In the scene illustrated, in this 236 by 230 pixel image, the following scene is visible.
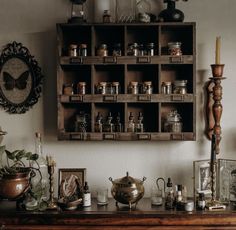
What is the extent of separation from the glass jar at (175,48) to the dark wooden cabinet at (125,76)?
2.0 inches

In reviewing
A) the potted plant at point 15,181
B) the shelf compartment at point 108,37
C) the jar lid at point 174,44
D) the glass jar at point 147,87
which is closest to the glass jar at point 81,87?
the shelf compartment at point 108,37

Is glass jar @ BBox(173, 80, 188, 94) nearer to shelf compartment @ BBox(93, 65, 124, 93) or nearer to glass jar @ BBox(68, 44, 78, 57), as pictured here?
shelf compartment @ BBox(93, 65, 124, 93)

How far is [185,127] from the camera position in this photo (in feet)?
9.41

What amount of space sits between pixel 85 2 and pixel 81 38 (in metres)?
0.24

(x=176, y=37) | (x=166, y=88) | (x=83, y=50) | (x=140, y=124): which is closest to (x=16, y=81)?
(x=83, y=50)

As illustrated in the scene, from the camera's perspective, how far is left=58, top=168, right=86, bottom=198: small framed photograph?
9.16ft

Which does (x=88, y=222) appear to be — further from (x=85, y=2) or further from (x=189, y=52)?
(x=85, y=2)

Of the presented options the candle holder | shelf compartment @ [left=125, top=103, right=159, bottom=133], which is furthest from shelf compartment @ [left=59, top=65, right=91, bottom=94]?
the candle holder

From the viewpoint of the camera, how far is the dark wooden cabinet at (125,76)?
2.72 meters

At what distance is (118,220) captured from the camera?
2.49 metres

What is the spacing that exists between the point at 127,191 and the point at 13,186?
0.67 m

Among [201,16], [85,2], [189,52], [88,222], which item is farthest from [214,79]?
[88,222]

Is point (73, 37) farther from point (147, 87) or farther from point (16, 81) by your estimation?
point (147, 87)

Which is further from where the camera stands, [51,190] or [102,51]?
[102,51]
